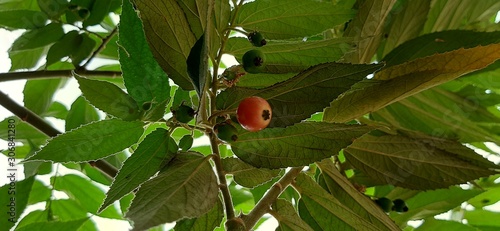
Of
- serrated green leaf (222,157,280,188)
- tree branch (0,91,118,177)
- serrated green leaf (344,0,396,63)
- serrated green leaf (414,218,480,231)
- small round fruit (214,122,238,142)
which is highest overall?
serrated green leaf (344,0,396,63)

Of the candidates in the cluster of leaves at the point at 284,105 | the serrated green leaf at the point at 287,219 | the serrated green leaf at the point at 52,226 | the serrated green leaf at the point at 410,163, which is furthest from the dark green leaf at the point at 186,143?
the serrated green leaf at the point at 52,226

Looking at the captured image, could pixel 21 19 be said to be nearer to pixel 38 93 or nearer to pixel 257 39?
pixel 38 93

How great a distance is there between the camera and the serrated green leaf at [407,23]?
0.81m

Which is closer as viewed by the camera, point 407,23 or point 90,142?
point 90,142

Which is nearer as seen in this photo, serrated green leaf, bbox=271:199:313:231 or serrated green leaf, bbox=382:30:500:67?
serrated green leaf, bbox=271:199:313:231

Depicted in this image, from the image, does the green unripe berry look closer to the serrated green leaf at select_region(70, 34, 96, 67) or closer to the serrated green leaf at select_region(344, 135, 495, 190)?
the serrated green leaf at select_region(70, 34, 96, 67)

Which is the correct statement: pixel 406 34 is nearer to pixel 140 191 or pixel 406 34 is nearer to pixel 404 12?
pixel 404 12

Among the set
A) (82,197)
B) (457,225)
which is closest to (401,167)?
(457,225)

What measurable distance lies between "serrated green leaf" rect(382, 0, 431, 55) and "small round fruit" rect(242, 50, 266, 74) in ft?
1.23

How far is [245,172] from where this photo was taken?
0.60 m

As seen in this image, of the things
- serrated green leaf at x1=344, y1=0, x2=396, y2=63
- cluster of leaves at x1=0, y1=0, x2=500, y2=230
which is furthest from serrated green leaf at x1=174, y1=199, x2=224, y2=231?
serrated green leaf at x1=344, y1=0, x2=396, y2=63

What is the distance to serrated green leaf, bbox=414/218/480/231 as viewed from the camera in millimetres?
814

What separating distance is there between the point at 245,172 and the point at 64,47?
0.43m

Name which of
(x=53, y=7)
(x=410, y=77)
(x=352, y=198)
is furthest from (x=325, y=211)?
(x=53, y=7)
